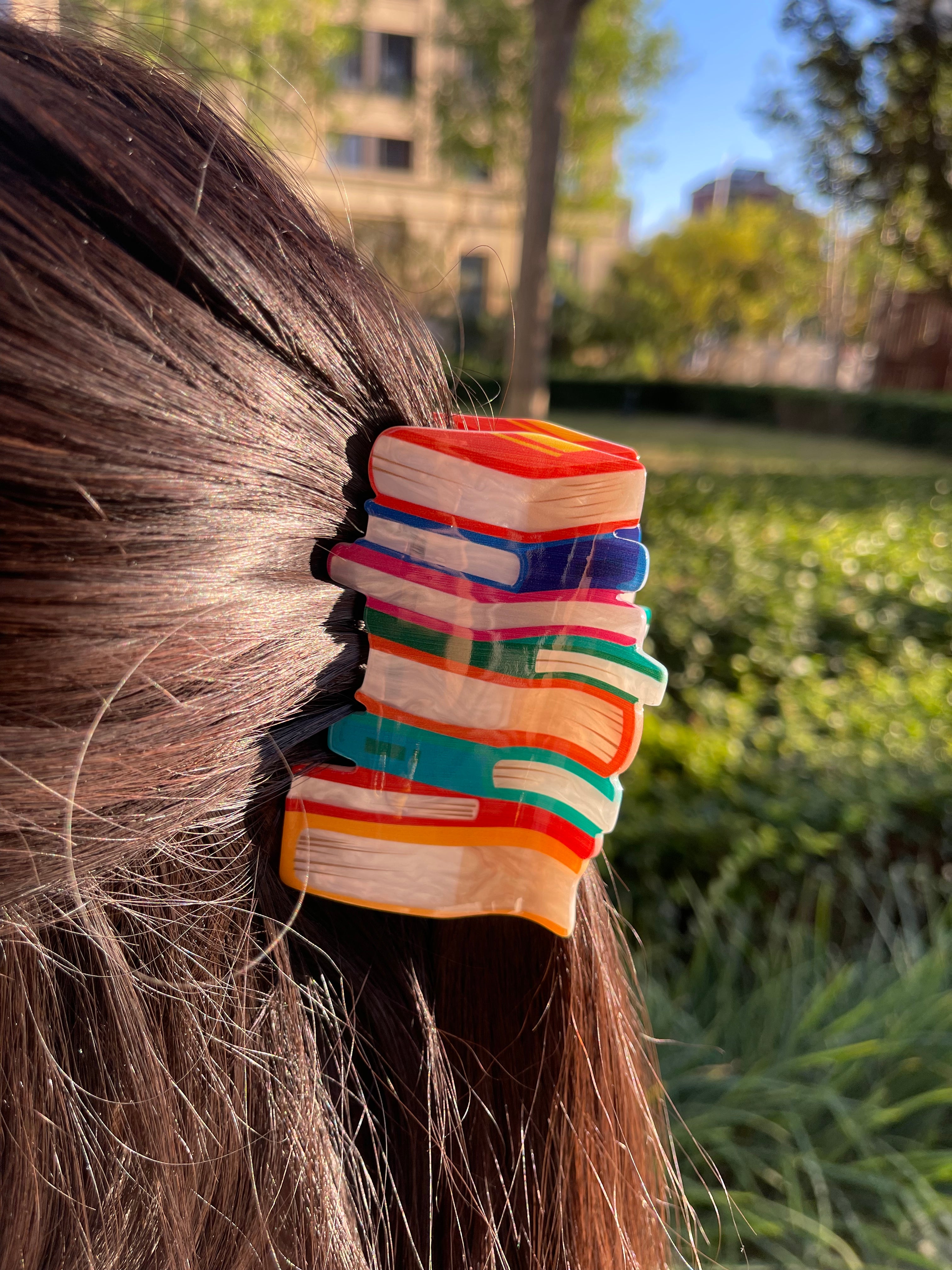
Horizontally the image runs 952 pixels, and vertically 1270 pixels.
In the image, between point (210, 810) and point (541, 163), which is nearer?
point (210, 810)

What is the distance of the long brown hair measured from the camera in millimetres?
513

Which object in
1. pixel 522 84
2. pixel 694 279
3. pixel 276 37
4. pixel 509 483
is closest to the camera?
pixel 509 483

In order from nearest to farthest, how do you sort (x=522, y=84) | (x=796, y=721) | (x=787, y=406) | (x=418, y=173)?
(x=796, y=721), (x=522, y=84), (x=787, y=406), (x=418, y=173)

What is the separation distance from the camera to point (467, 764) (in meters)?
0.64

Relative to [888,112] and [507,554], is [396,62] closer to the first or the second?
[888,112]

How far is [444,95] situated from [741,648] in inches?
712

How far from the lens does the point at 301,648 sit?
0.62m

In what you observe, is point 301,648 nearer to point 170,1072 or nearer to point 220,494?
point 220,494

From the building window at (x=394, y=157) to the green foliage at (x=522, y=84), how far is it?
7.07 m

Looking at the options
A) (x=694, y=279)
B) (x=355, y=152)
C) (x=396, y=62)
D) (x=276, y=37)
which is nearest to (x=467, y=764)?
(x=276, y=37)

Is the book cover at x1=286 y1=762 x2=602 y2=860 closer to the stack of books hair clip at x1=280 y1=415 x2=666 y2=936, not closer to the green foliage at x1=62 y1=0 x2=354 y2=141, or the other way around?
the stack of books hair clip at x1=280 y1=415 x2=666 y2=936

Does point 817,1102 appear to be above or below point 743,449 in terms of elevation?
above

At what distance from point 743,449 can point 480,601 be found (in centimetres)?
1478

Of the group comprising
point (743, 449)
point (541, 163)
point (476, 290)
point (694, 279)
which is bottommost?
point (743, 449)
